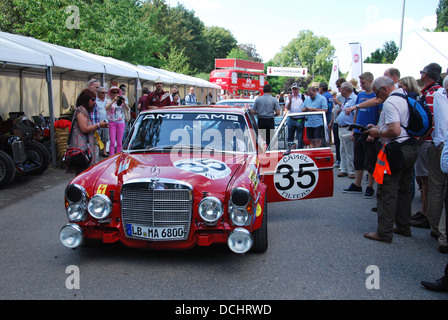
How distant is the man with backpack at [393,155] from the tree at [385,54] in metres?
67.5

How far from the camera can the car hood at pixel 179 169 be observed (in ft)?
13.3

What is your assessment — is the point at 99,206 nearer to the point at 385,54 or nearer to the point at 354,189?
the point at 354,189

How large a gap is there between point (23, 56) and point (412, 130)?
25.0 ft

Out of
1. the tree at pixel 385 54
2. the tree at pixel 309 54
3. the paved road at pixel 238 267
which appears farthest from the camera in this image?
the tree at pixel 309 54

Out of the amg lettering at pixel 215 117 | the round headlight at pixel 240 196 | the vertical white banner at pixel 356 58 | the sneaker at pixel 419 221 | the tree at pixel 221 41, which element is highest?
the tree at pixel 221 41

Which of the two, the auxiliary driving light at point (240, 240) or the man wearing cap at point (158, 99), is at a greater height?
the man wearing cap at point (158, 99)

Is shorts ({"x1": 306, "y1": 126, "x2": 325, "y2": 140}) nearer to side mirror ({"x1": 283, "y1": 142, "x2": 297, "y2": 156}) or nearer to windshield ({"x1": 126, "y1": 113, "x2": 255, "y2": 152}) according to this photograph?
side mirror ({"x1": 283, "y1": 142, "x2": 297, "y2": 156})

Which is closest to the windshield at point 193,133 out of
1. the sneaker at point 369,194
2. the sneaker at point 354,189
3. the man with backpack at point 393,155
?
the man with backpack at point 393,155

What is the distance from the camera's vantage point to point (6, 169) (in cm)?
780

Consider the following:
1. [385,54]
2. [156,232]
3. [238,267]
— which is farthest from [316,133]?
[385,54]

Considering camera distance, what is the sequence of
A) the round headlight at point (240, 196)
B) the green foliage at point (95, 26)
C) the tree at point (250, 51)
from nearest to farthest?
the round headlight at point (240, 196), the green foliage at point (95, 26), the tree at point (250, 51)

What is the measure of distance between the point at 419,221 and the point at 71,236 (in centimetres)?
457

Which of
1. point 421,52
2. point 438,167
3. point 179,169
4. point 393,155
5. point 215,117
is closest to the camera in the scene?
point 179,169
